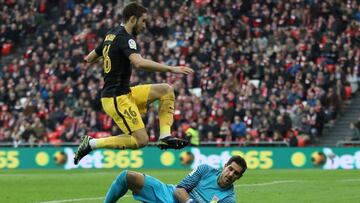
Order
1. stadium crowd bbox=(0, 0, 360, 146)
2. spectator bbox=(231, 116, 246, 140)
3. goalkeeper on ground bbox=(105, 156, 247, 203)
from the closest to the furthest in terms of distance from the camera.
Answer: goalkeeper on ground bbox=(105, 156, 247, 203)
spectator bbox=(231, 116, 246, 140)
stadium crowd bbox=(0, 0, 360, 146)

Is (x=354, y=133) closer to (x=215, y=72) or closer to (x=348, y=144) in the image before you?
(x=348, y=144)

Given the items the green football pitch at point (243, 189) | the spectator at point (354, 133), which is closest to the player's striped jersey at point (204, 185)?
the green football pitch at point (243, 189)

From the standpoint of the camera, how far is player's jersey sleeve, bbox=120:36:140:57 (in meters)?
13.4

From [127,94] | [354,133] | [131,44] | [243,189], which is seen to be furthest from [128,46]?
[354,133]

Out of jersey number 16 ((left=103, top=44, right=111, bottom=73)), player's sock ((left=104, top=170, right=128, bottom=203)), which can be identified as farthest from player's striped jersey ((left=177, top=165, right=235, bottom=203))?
jersey number 16 ((left=103, top=44, right=111, bottom=73))

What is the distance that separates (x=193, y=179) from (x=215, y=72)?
21.5 m

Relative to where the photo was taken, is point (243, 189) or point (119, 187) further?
point (243, 189)

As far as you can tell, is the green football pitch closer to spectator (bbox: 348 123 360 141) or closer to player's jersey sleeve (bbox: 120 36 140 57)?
player's jersey sleeve (bbox: 120 36 140 57)

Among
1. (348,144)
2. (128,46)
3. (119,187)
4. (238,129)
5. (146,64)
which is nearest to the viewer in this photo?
(119,187)

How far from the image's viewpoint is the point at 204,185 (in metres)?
12.0

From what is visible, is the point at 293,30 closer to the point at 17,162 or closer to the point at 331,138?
the point at 331,138

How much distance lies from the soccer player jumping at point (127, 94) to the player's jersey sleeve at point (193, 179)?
66.0 inches

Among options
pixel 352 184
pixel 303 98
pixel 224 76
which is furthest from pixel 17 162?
pixel 352 184

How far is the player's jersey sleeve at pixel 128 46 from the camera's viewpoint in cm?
1343
